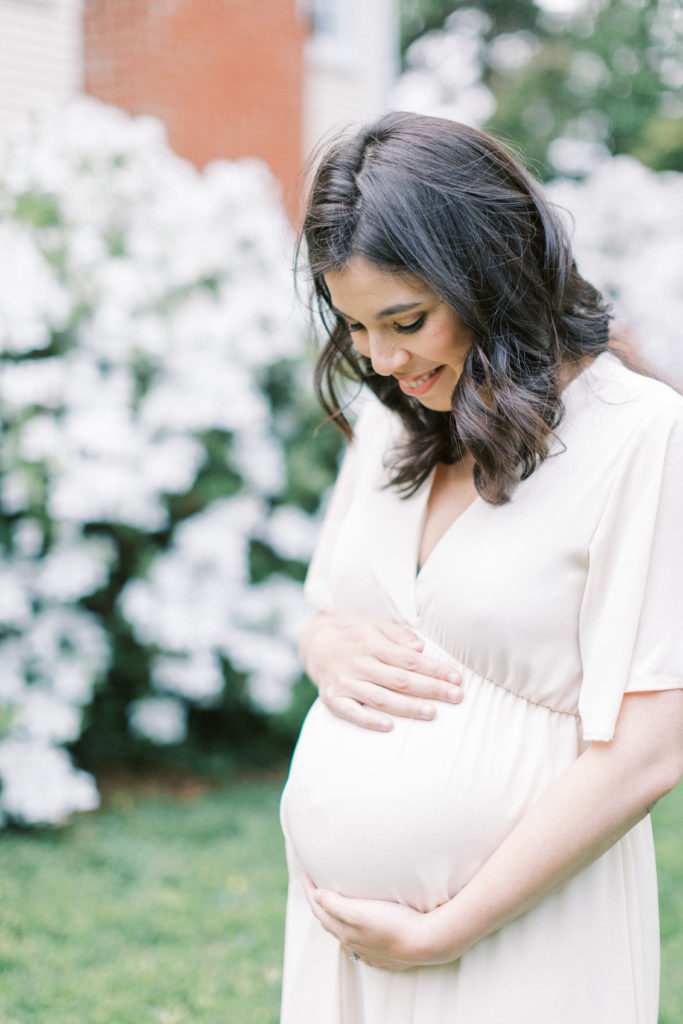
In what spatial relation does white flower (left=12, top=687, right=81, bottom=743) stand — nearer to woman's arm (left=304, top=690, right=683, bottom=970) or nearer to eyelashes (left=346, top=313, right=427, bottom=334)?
woman's arm (left=304, top=690, right=683, bottom=970)

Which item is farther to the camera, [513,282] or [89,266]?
[89,266]

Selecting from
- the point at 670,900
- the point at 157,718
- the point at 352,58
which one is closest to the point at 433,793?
the point at 670,900

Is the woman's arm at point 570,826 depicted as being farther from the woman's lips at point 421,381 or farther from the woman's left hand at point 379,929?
the woman's lips at point 421,381

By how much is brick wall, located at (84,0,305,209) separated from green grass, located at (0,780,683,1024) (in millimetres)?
4608

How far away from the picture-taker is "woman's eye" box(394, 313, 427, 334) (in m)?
1.62

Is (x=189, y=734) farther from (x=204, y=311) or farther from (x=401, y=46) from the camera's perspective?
(x=401, y=46)

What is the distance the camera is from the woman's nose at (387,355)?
1649 millimetres

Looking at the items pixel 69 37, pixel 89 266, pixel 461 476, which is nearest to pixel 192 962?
pixel 461 476

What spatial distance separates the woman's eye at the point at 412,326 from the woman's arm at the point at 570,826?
0.68 meters

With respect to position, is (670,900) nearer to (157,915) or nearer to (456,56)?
(157,915)

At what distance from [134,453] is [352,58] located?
5952 mm

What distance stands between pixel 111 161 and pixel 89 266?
725mm

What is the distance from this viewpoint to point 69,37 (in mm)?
6832

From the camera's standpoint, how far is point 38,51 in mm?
6742
